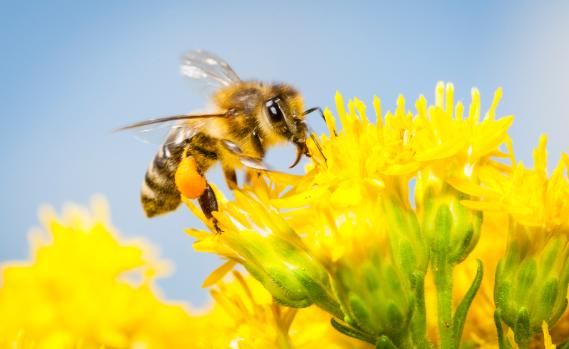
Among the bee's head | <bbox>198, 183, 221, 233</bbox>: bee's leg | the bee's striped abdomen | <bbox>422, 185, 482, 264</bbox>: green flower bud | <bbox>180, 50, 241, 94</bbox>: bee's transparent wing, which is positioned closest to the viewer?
<bbox>422, 185, 482, 264</bbox>: green flower bud

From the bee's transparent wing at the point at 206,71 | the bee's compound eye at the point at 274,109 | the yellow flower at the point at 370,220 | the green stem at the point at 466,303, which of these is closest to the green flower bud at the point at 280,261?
the yellow flower at the point at 370,220

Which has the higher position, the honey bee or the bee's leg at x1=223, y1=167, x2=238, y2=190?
the honey bee

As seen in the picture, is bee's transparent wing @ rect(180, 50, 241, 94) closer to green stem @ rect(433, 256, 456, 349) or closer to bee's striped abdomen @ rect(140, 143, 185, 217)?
bee's striped abdomen @ rect(140, 143, 185, 217)

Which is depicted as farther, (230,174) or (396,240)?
(230,174)

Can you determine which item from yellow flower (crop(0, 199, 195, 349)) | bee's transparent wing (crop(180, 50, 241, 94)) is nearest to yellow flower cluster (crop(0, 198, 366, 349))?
yellow flower (crop(0, 199, 195, 349))

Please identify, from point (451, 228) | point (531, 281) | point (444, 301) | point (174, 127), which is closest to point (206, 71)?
point (174, 127)

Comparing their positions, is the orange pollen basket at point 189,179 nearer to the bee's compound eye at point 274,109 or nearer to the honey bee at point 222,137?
the honey bee at point 222,137

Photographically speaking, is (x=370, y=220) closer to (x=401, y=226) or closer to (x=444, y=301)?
(x=401, y=226)
